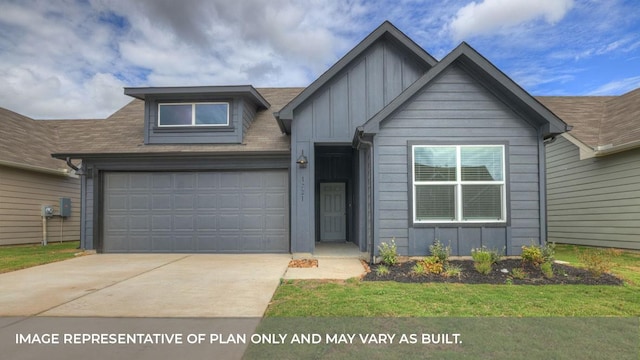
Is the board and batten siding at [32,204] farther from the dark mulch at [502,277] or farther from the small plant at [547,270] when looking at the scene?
the small plant at [547,270]

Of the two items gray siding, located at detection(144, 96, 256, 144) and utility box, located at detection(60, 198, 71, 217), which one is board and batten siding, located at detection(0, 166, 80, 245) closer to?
utility box, located at detection(60, 198, 71, 217)

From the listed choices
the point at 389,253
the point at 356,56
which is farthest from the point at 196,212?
the point at 356,56

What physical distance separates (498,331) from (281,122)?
22.3 feet

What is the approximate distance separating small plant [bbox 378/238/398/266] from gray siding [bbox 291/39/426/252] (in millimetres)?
2078

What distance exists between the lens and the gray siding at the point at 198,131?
34.6 ft

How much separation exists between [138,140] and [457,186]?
8849mm

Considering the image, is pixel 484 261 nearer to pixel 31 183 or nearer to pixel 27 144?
pixel 31 183

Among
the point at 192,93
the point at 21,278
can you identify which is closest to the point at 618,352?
the point at 21,278

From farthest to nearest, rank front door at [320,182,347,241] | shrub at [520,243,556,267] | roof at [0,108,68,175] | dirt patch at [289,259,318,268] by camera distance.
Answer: front door at [320,182,347,241] → roof at [0,108,68,175] → dirt patch at [289,259,318,268] → shrub at [520,243,556,267]

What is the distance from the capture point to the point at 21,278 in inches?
267

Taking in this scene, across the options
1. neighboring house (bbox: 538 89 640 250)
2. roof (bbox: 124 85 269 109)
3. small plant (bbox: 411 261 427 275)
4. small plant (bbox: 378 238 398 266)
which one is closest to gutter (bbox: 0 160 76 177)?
roof (bbox: 124 85 269 109)

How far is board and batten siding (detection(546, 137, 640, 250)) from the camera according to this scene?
32.5 feet

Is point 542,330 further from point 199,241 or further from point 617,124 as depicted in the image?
point 617,124

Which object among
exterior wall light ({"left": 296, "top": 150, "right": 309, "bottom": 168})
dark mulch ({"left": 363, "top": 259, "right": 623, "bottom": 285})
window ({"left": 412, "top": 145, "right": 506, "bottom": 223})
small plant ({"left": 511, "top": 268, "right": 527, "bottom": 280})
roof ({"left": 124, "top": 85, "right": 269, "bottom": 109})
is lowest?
dark mulch ({"left": 363, "top": 259, "right": 623, "bottom": 285})
